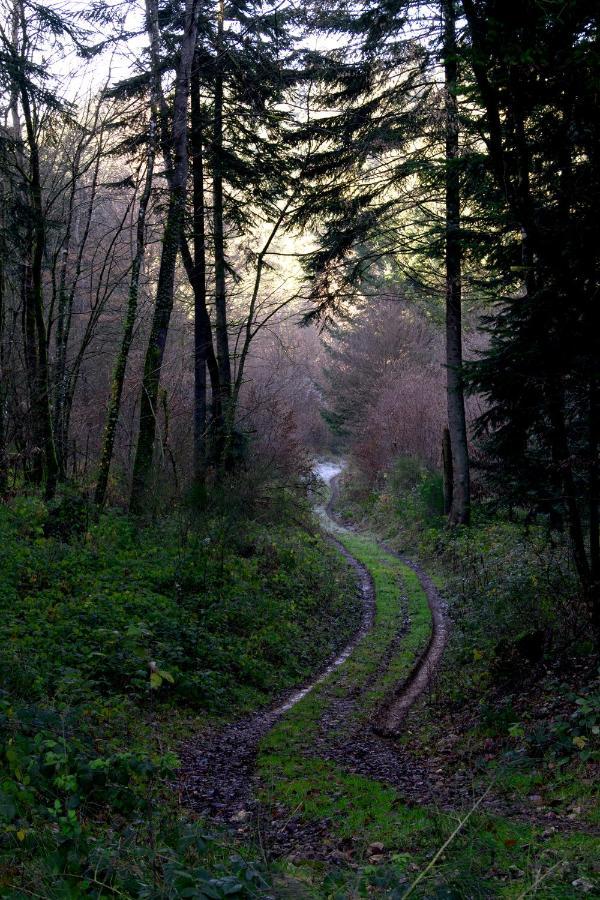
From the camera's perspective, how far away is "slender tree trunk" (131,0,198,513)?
15.1m

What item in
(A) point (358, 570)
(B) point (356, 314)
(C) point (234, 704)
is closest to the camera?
(C) point (234, 704)

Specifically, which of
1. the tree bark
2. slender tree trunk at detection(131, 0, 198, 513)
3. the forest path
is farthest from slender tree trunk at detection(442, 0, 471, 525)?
the tree bark

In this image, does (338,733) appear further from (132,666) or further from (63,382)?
(63,382)

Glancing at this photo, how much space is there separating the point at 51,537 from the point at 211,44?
40.3 ft

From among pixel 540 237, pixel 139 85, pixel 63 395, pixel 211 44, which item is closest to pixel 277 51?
pixel 211 44

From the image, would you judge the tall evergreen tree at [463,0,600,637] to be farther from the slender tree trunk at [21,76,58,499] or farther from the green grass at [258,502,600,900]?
the slender tree trunk at [21,76,58,499]

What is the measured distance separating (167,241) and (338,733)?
1091 centimetres

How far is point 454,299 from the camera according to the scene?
18.5m

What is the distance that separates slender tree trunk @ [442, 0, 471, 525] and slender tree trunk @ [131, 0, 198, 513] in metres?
6.07

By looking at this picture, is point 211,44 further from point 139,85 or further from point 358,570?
point 358,570

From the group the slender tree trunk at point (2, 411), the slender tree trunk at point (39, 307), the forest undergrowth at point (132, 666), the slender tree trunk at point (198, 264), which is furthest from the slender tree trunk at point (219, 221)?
the slender tree trunk at point (2, 411)

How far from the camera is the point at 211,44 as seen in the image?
16438 mm

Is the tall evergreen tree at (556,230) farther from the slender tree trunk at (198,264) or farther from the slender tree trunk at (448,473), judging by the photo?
the slender tree trunk at (448,473)

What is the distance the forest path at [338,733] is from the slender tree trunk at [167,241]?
6.32 m
